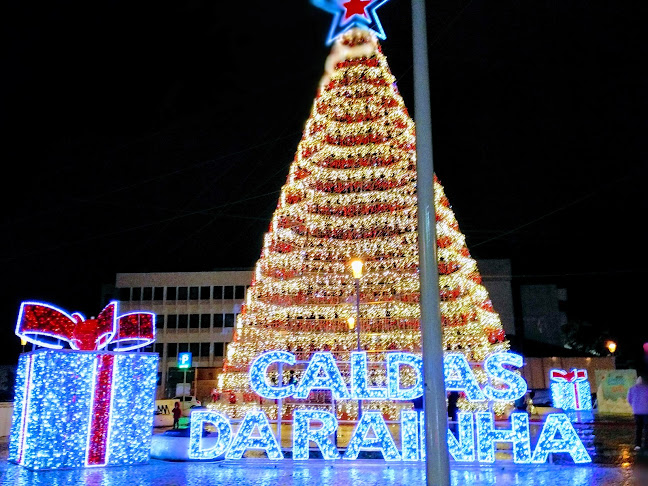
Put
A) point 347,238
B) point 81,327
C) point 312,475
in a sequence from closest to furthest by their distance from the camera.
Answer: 1. point 312,475
2. point 81,327
3. point 347,238

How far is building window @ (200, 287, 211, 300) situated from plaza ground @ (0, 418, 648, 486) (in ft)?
153

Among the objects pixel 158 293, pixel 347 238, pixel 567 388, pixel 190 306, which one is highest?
pixel 158 293

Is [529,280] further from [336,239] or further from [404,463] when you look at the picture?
[404,463]

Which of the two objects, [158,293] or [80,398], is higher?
[158,293]

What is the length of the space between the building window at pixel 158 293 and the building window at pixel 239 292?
742 cm

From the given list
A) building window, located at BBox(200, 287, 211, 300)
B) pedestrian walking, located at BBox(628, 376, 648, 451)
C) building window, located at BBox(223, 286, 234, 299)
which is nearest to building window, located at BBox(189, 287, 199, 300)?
building window, located at BBox(200, 287, 211, 300)

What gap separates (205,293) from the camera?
59.1m

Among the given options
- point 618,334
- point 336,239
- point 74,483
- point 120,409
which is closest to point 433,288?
point 74,483

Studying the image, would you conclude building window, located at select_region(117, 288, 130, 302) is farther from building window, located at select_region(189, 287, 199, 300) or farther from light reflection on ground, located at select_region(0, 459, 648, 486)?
light reflection on ground, located at select_region(0, 459, 648, 486)

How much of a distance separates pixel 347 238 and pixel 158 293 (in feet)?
139

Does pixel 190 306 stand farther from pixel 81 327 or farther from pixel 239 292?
pixel 81 327

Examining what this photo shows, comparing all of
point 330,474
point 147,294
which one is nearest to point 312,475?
point 330,474

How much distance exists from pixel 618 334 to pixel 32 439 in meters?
49.9

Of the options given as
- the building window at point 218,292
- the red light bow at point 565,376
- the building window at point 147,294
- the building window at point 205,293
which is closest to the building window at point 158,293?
the building window at point 147,294
